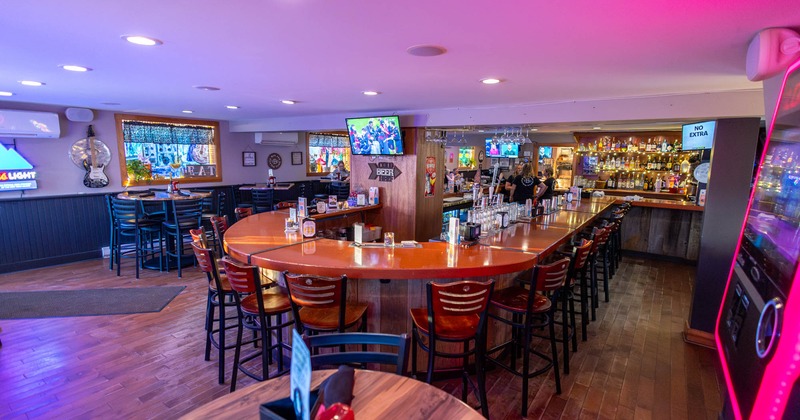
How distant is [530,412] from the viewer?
8.64 ft

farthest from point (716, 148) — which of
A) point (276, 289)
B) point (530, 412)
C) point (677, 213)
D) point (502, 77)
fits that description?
point (276, 289)

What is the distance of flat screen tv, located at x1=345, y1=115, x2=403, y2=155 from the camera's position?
226 inches

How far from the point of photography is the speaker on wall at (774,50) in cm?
178

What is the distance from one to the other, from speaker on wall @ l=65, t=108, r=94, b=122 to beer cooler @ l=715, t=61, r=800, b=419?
7844mm

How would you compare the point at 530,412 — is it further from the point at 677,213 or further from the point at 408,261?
the point at 677,213

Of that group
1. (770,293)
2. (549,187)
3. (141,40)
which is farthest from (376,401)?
(549,187)

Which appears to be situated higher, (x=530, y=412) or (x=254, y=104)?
(x=254, y=104)

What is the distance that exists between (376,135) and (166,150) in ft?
14.5

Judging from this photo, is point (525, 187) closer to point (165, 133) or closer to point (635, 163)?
point (635, 163)

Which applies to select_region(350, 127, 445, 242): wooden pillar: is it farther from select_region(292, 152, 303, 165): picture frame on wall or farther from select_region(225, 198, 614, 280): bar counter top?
select_region(292, 152, 303, 165): picture frame on wall

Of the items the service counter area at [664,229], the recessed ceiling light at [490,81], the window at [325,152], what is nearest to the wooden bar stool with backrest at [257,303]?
the recessed ceiling light at [490,81]

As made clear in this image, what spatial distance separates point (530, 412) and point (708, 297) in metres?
2.30

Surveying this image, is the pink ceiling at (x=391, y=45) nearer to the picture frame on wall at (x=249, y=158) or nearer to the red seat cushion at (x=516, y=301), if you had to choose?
the red seat cushion at (x=516, y=301)

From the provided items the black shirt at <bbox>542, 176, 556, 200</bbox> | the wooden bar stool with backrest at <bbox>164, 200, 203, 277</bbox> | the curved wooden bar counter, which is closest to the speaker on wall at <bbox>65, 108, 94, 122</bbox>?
the wooden bar stool with backrest at <bbox>164, 200, 203, 277</bbox>
